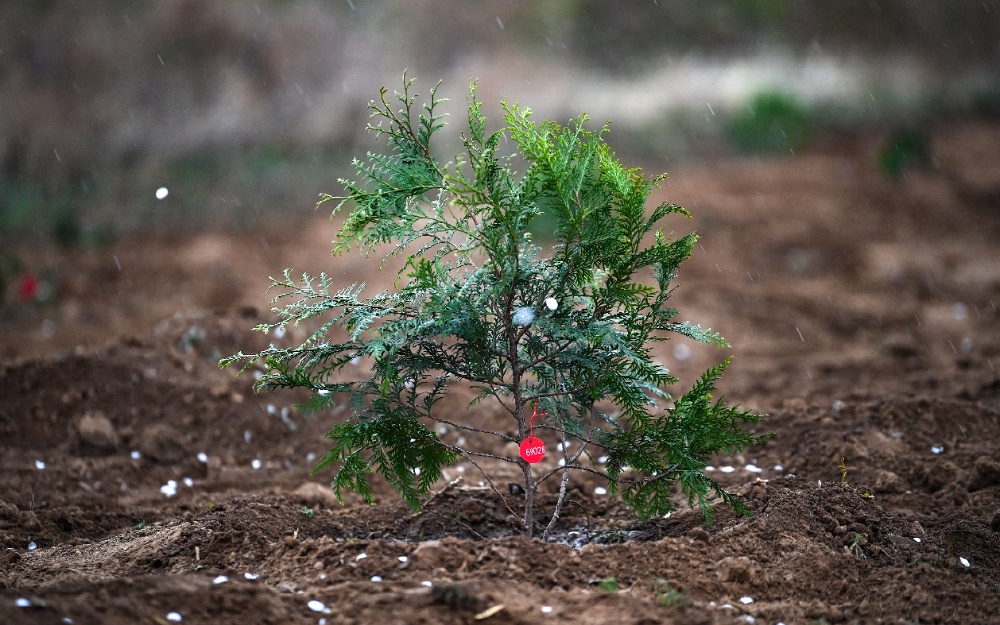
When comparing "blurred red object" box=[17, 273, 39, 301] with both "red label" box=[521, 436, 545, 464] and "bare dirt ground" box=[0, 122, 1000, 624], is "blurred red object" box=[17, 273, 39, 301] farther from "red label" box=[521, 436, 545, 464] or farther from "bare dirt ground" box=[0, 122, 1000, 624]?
"red label" box=[521, 436, 545, 464]

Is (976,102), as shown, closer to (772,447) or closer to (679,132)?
(679,132)

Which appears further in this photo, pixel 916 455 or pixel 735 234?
pixel 735 234

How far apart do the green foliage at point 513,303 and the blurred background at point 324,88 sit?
959 centimetres

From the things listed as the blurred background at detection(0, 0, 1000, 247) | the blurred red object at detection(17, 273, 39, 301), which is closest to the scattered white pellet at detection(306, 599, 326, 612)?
the blurred red object at detection(17, 273, 39, 301)

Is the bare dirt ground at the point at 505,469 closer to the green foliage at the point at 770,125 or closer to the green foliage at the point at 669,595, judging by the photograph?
the green foliage at the point at 669,595

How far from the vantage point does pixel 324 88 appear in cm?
1489

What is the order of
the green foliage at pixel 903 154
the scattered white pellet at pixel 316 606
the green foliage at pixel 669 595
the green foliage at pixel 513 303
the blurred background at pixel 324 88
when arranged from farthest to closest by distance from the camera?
the green foliage at pixel 903 154 < the blurred background at pixel 324 88 < the green foliage at pixel 513 303 < the green foliage at pixel 669 595 < the scattered white pellet at pixel 316 606

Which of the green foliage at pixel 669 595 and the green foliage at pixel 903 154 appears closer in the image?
the green foliage at pixel 669 595

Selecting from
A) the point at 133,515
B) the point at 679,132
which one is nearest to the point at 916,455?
the point at 133,515

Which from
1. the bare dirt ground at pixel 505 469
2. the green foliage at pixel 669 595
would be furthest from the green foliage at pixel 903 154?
the green foliage at pixel 669 595

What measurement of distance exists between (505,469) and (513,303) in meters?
2.08

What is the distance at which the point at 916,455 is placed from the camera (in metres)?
5.98

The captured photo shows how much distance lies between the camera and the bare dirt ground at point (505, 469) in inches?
155

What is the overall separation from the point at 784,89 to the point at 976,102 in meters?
4.16
